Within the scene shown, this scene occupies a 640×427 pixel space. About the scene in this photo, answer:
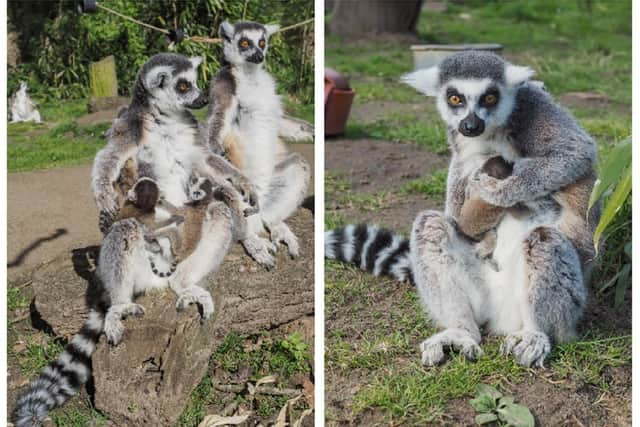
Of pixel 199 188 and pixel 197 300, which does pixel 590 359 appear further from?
pixel 199 188

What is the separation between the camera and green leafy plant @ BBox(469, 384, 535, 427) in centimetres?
342

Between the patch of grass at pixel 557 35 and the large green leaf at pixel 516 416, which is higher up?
the large green leaf at pixel 516 416

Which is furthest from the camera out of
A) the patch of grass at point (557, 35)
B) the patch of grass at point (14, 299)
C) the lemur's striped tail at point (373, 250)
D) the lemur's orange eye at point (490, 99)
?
the patch of grass at point (557, 35)

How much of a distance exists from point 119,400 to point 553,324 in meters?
1.79

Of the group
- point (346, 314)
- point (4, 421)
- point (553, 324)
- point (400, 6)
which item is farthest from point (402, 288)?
point (400, 6)

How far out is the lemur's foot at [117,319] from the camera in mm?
3623

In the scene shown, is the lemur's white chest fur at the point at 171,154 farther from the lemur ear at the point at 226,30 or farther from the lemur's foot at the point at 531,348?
the lemur's foot at the point at 531,348

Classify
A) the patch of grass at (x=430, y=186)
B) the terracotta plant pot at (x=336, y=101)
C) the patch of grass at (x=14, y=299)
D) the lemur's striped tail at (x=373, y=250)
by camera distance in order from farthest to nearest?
the terracotta plant pot at (x=336, y=101) < the patch of grass at (x=430, y=186) < the lemur's striped tail at (x=373, y=250) < the patch of grass at (x=14, y=299)

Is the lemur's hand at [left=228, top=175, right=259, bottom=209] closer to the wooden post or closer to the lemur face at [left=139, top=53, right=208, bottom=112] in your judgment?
the lemur face at [left=139, top=53, right=208, bottom=112]

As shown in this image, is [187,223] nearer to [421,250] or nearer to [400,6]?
[421,250]

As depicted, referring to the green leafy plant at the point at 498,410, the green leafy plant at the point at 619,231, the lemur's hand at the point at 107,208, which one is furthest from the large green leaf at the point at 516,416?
the lemur's hand at the point at 107,208

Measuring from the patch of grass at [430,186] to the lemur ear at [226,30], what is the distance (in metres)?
2.18

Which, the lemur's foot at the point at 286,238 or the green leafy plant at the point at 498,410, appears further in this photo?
the lemur's foot at the point at 286,238

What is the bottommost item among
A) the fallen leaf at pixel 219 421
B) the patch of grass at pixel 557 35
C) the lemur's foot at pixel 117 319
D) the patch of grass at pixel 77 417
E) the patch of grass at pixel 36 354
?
the patch of grass at pixel 557 35
